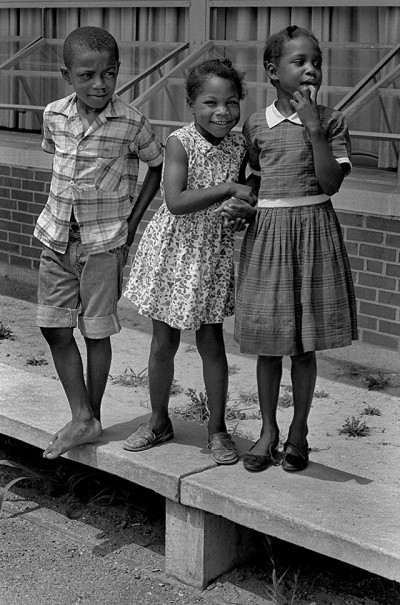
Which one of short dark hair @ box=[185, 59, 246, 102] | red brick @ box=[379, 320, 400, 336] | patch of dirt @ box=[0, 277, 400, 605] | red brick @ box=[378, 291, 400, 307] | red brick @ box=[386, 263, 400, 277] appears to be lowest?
patch of dirt @ box=[0, 277, 400, 605]

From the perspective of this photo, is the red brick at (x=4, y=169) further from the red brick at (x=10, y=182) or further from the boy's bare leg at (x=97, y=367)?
the boy's bare leg at (x=97, y=367)

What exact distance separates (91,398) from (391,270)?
2.11 m

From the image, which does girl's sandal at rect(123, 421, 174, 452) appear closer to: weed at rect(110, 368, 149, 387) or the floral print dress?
the floral print dress

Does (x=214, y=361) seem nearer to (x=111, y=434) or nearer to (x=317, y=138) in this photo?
(x=111, y=434)

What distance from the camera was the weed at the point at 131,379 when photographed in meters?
5.49

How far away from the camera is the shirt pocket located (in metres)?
4.06

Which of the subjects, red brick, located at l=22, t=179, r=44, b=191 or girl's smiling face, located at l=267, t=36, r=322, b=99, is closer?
girl's smiling face, located at l=267, t=36, r=322, b=99

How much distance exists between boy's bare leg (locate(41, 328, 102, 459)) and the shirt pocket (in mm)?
582

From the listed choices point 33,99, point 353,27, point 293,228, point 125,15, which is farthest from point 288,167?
point 33,99

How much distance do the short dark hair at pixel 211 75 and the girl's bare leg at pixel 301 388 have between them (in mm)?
977

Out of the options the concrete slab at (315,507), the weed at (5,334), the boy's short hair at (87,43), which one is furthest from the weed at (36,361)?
the boy's short hair at (87,43)

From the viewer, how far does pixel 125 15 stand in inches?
288

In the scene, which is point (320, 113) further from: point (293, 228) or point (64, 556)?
point (64, 556)

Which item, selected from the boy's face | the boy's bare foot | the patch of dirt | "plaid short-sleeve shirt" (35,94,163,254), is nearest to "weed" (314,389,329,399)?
the patch of dirt
